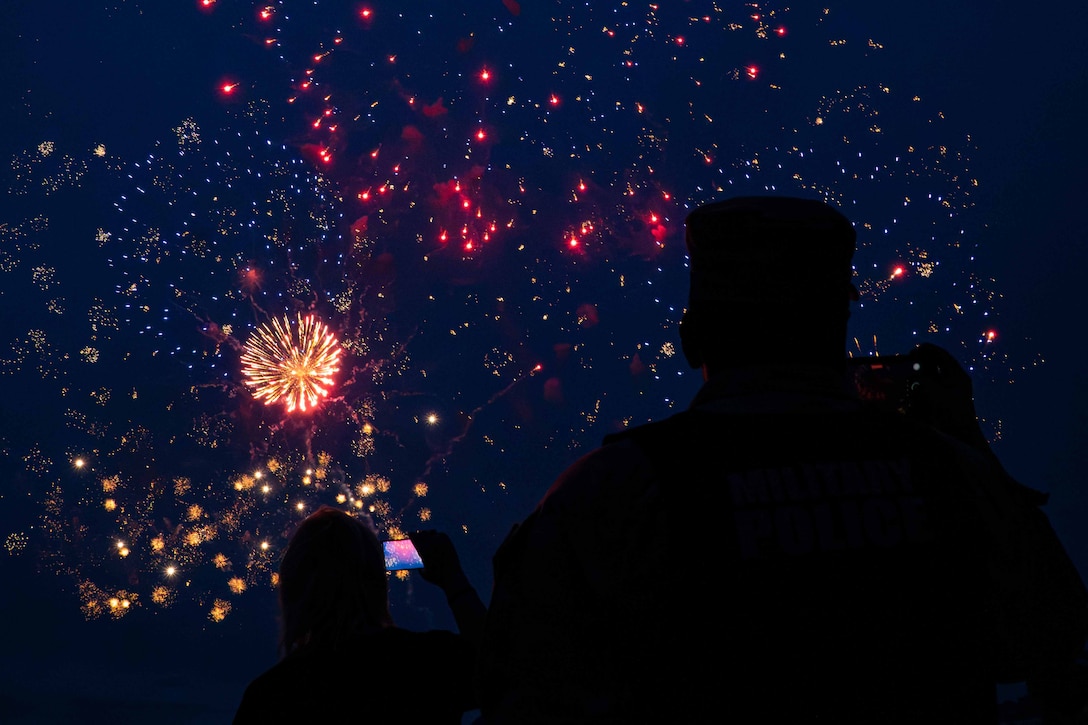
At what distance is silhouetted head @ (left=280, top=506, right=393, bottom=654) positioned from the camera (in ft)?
9.51

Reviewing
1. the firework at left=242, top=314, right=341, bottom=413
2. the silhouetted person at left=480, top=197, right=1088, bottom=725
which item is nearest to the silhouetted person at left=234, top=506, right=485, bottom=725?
the silhouetted person at left=480, top=197, right=1088, bottom=725

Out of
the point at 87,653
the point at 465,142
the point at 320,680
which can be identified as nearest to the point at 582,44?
the point at 465,142

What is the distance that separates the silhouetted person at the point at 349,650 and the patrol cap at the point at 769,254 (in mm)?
1808

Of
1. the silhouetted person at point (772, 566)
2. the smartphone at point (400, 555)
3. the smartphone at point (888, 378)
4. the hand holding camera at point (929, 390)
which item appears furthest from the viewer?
→ the smartphone at point (400, 555)

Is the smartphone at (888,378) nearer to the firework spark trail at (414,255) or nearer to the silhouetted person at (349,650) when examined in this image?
the silhouetted person at (349,650)

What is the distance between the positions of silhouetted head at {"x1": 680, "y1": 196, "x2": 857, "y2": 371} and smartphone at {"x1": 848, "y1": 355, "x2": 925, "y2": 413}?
2.66ft

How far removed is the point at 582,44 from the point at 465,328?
13.7 metres

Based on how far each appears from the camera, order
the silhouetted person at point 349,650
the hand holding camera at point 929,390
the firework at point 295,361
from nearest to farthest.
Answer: the hand holding camera at point 929,390 < the silhouetted person at point 349,650 < the firework at point 295,361

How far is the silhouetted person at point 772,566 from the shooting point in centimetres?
144

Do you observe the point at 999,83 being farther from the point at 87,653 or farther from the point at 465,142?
the point at 87,653

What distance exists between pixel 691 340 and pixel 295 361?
16.4m

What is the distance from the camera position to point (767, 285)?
1.72 metres

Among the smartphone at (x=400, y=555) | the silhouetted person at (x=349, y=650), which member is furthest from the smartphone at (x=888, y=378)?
the smartphone at (x=400, y=555)

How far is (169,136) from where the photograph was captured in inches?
1227
